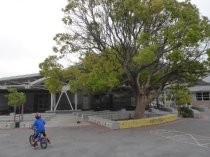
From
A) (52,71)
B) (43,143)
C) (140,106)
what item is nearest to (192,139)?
(43,143)

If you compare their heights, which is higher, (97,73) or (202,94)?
(97,73)

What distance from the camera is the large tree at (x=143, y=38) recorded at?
23.9 m

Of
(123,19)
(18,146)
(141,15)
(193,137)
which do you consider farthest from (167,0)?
(18,146)

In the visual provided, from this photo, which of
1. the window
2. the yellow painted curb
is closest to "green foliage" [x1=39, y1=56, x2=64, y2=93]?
the yellow painted curb

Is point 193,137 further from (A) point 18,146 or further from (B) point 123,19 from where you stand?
(B) point 123,19

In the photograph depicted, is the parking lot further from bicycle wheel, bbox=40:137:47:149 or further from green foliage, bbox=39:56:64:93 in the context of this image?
green foliage, bbox=39:56:64:93

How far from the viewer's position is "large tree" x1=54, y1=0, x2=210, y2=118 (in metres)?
23.9

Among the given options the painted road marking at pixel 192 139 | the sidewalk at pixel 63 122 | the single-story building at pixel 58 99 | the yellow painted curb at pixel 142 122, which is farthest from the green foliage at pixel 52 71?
the painted road marking at pixel 192 139

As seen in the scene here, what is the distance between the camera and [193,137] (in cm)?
1811

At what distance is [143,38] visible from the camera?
23.5 m

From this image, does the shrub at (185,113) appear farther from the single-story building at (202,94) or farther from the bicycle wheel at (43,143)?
the bicycle wheel at (43,143)

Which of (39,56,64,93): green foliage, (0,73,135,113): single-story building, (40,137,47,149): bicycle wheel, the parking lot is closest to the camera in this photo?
the parking lot

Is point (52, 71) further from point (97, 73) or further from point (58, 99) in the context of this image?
point (58, 99)

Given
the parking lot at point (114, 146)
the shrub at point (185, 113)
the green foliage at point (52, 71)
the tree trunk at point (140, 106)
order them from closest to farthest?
the parking lot at point (114, 146) → the green foliage at point (52, 71) → the tree trunk at point (140, 106) → the shrub at point (185, 113)
